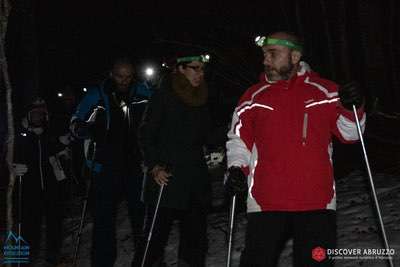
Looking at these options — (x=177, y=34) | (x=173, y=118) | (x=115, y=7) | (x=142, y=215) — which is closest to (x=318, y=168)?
(x=173, y=118)

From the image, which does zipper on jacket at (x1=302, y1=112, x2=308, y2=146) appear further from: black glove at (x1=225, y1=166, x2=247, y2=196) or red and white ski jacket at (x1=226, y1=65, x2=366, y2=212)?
black glove at (x1=225, y1=166, x2=247, y2=196)

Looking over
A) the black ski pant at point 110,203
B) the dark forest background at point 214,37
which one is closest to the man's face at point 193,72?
the dark forest background at point 214,37

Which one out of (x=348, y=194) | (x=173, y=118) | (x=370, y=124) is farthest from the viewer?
(x=370, y=124)

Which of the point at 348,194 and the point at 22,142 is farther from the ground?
the point at 22,142

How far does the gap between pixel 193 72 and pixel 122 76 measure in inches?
43.2

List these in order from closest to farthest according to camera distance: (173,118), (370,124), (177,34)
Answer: (173,118)
(370,124)
(177,34)

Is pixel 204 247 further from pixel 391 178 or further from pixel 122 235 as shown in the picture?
pixel 391 178

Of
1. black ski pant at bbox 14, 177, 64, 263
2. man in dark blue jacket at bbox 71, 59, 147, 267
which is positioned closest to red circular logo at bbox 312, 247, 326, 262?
man in dark blue jacket at bbox 71, 59, 147, 267

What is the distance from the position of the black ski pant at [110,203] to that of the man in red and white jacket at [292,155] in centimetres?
197

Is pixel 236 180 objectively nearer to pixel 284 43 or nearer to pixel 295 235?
pixel 295 235

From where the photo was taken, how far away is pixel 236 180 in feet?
12.0

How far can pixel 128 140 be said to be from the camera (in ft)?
18.0

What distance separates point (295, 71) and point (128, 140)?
2348 millimetres

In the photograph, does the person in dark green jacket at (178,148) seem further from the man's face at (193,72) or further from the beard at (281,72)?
the beard at (281,72)
